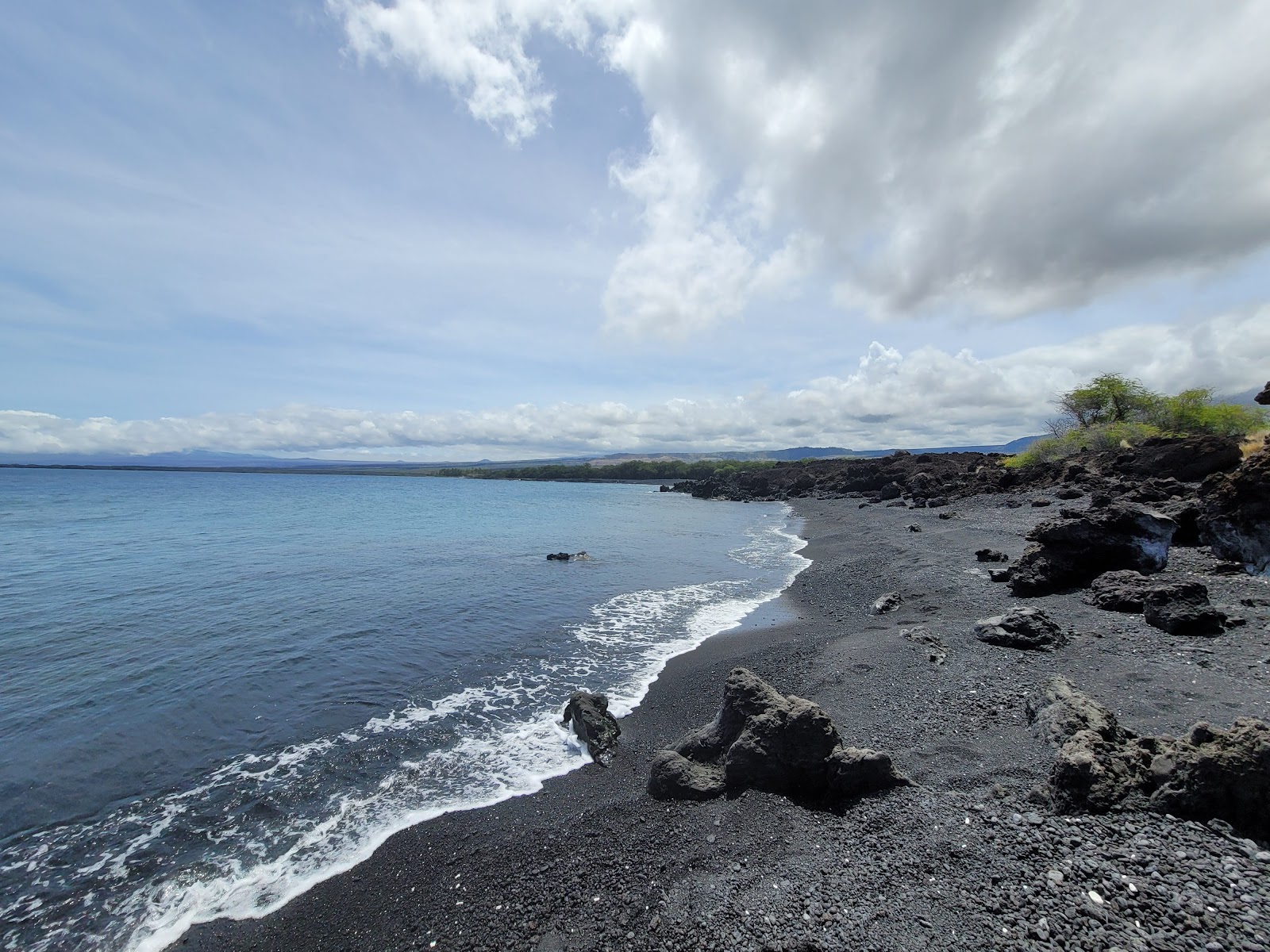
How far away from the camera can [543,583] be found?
2464cm

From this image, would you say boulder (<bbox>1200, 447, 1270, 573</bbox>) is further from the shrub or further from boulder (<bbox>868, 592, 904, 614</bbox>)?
the shrub

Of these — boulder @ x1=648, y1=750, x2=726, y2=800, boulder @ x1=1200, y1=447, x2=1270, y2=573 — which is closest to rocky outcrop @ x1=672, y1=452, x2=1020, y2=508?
boulder @ x1=1200, y1=447, x2=1270, y2=573

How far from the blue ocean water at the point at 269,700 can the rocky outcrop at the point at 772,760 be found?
267 centimetres

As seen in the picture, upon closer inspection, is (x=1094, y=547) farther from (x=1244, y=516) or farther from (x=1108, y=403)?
(x=1108, y=403)

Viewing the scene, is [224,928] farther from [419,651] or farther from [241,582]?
[241,582]

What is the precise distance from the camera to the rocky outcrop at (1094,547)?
14.5 m

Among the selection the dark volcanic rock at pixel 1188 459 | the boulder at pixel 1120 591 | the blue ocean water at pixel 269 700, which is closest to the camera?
the blue ocean water at pixel 269 700

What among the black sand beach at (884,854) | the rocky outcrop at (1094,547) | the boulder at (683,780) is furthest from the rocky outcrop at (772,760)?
the rocky outcrop at (1094,547)

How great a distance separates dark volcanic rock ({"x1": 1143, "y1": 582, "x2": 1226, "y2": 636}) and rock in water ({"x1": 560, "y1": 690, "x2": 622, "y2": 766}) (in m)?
11.6

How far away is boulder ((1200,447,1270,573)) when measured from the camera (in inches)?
499

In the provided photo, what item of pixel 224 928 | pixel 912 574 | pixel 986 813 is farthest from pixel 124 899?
pixel 912 574

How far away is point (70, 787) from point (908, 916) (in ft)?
41.7

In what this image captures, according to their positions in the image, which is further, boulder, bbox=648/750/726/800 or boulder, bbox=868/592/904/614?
boulder, bbox=868/592/904/614

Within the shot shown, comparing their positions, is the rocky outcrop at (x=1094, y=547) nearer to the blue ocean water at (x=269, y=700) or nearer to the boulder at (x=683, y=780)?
the blue ocean water at (x=269, y=700)
